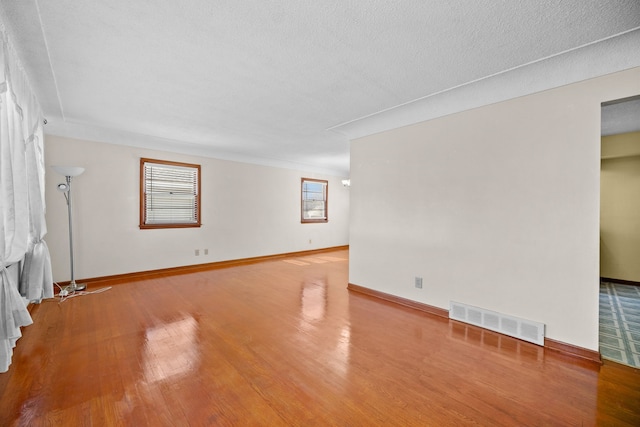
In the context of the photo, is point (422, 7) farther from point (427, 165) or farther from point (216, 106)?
point (216, 106)

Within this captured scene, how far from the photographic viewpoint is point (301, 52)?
7.13 ft

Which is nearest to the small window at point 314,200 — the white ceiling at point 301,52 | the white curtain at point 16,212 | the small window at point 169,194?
the small window at point 169,194

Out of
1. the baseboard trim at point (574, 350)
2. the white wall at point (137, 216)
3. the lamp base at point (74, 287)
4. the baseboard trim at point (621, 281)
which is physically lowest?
the baseboard trim at point (574, 350)

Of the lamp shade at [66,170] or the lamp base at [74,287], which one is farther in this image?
the lamp base at [74,287]

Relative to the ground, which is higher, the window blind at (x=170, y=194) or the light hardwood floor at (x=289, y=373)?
the window blind at (x=170, y=194)

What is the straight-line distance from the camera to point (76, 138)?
4.32m

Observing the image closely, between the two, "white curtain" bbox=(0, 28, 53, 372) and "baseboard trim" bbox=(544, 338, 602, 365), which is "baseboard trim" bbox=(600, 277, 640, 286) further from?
"white curtain" bbox=(0, 28, 53, 372)

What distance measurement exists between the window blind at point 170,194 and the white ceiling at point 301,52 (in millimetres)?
1558

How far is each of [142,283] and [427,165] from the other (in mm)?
4849

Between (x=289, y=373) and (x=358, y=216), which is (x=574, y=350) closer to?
(x=289, y=373)

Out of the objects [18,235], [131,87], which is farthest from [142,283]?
[131,87]

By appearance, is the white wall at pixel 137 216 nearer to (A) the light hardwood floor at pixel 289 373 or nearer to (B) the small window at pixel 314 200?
(B) the small window at pixel 314 200

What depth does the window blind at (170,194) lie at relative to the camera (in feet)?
16.6

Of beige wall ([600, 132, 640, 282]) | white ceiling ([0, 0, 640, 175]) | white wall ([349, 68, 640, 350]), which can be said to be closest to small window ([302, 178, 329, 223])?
white wall ([349, 68, 640, 350])
